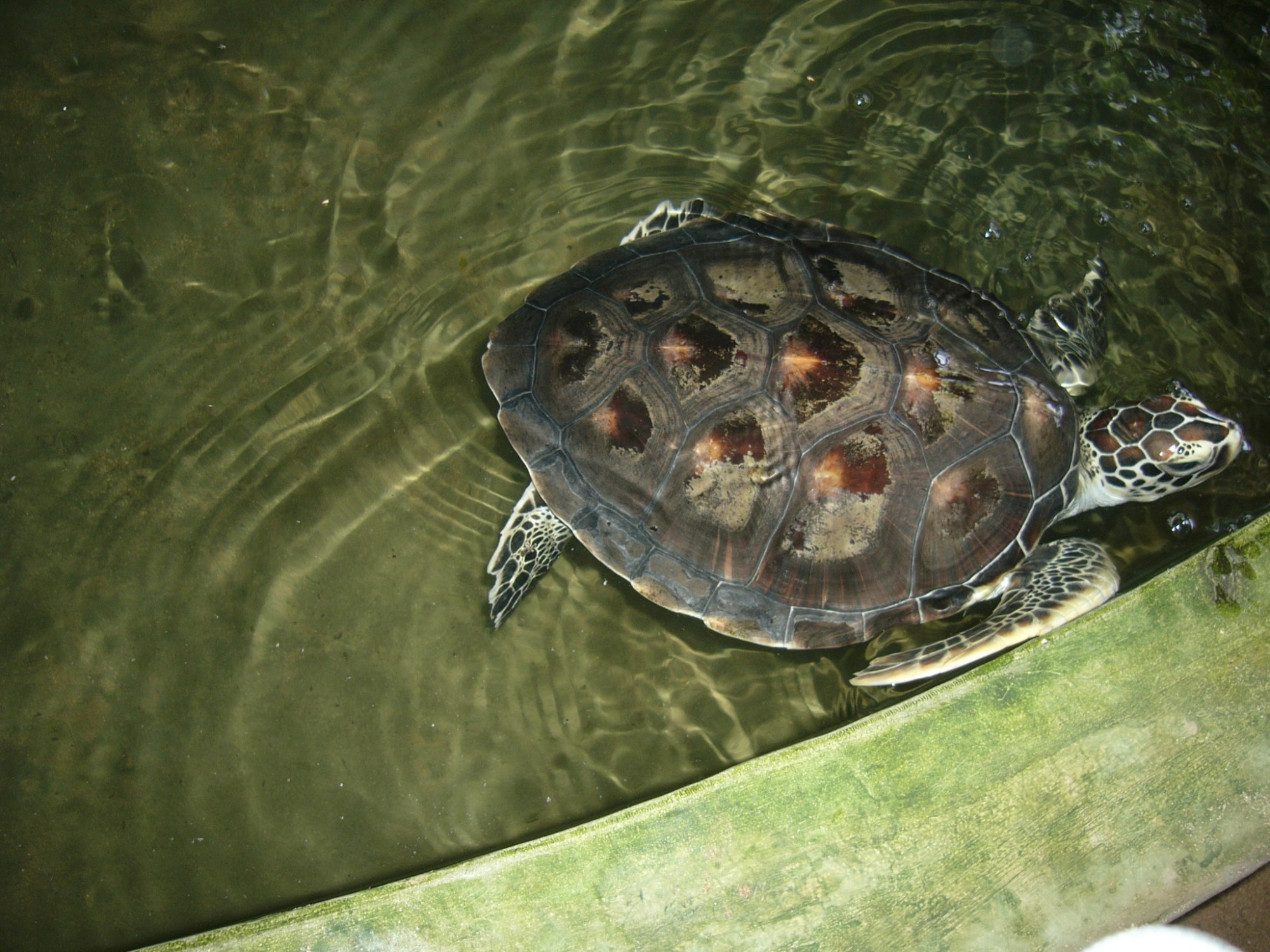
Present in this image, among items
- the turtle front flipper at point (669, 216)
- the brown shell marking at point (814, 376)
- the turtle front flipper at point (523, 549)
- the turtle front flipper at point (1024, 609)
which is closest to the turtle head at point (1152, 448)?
the turtle front flipper at point (1024, 609)

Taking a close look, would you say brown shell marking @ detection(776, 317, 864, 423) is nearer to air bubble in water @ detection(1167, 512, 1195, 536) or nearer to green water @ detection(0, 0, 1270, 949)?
green water @ detection(0, 0, 1270, 949)

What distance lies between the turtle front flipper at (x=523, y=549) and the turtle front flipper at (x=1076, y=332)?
2190 mm

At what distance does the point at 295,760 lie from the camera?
308 cm

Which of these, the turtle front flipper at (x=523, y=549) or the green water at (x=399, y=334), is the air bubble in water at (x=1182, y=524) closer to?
the green water at (x=399, y=334)

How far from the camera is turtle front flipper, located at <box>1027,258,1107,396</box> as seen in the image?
128 inches

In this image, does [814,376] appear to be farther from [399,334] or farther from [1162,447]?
[399,334]

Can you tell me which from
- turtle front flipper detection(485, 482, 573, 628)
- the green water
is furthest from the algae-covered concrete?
turtle front flipper detection(485, 482, 573, 628)

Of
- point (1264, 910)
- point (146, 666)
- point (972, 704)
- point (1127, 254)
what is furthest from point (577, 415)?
point (1264, 910)

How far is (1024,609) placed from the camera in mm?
2701

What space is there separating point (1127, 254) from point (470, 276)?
10.1 ft

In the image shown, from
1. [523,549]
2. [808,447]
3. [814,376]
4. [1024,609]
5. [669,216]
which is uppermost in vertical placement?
[669,216]

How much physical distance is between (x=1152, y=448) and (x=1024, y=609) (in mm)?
921

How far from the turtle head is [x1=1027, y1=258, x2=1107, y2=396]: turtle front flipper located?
198 millimetres

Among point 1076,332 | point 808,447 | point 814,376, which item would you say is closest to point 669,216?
point 814,376
